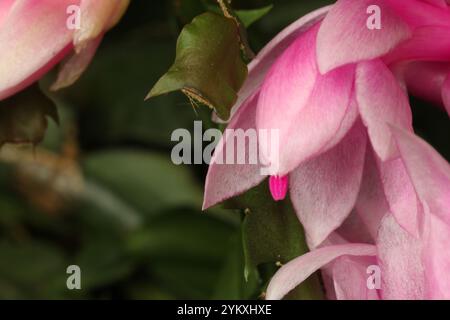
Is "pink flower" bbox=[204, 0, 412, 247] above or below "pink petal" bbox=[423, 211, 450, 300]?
above

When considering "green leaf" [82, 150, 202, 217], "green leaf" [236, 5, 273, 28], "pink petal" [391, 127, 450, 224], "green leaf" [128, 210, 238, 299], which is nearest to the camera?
"pink petal" [391, 127, 450, 224]

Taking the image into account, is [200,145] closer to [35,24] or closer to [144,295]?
[35,24]

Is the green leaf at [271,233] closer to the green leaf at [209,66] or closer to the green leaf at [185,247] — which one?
the green leaf at [209,66]

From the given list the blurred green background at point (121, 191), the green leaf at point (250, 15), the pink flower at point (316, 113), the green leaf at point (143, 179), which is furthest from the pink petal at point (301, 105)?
the green leaf at point (143, 179)

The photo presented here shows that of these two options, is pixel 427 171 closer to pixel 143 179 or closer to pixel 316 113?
pixel 316 113

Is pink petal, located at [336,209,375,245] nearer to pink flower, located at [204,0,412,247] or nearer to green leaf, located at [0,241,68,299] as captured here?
pink flower, located at [204,0,412,247]

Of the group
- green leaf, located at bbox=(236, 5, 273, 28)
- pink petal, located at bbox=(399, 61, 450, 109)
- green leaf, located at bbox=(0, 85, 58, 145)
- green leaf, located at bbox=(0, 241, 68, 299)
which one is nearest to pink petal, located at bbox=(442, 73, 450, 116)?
pink petal, located at bbox=(399, 61, 450, 109)
